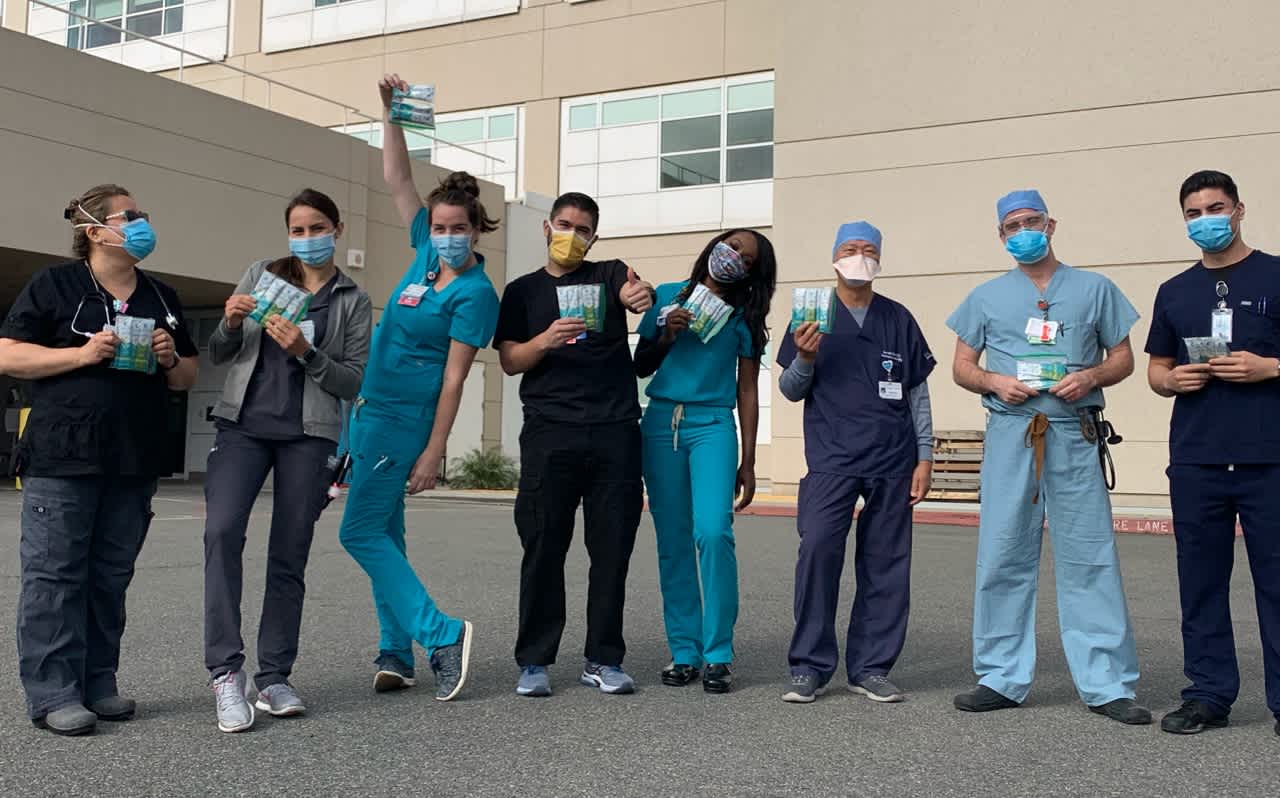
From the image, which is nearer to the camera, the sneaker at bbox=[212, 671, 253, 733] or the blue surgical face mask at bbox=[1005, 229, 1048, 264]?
the sneaker at bbox=[212, 671, 253, 733]

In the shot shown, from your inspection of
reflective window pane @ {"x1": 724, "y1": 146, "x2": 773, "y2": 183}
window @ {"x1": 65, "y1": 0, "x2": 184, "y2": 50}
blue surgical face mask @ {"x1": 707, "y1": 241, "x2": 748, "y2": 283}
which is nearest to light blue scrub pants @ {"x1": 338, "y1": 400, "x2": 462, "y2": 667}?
blue surgical face mask @ {"x1": 707, "y1": 241, "x2": 748, "y2": 283}

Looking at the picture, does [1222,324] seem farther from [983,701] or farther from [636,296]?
[636,296]

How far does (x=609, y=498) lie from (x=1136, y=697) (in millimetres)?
2564

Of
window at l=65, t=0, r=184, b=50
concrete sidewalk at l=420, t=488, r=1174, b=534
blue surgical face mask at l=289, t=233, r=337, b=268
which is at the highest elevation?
window at l=65, t=0, r=184, b=50

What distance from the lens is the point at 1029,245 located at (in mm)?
5637

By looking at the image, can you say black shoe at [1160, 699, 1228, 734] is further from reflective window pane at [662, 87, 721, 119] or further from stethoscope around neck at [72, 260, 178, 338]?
reflective window pane at [662, 87, 721, 119]

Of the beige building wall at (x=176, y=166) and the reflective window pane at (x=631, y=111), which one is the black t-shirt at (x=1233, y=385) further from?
the reflective window pane at (x=631, y=111)

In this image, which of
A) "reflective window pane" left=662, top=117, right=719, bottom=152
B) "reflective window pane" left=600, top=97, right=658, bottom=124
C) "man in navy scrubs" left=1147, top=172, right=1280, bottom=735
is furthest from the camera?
"reflective window pane" left=600, top=97, right=658, bottom=124

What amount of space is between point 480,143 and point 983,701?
87.1ft

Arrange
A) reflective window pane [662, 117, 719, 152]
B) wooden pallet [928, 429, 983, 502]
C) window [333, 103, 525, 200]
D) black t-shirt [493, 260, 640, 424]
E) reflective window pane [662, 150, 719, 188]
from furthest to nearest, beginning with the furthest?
window [333, 103, 525, 200] < reflective window pane [662, 117, 719, 152] < reflective window pane [662, 150, 719, 188] < wooden pallet [928, 429, 983, 502] < black t-shirt [493, 260, 640, 424]

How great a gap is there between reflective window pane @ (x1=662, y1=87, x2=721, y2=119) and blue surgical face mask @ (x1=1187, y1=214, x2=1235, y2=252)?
2299 cm

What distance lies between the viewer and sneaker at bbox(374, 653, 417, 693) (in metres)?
5.58

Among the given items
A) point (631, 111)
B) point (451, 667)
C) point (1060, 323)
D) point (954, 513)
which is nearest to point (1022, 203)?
point (1060, 323)

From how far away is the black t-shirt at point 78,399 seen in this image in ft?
15.7
